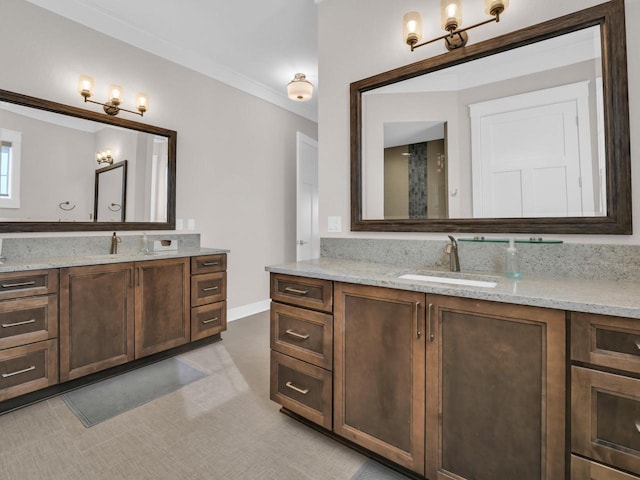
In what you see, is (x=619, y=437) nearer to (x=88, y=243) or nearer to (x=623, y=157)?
(x=623, y=157)

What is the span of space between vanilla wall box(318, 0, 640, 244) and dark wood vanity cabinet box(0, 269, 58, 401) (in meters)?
1.89

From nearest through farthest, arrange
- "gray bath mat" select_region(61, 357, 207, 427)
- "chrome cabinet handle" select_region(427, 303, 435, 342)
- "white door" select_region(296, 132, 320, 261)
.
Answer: "chrome cabinet handle" select_region(427, 303, 435, 342) < "gray bath mat" select_region(61, 357, 207, 427) < "white door" select_region(296, 132, 320, 261)

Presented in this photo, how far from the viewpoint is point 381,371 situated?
56.3 inches

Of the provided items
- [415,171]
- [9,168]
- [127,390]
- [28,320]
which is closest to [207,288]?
[127,390]

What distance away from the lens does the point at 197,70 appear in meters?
3.36

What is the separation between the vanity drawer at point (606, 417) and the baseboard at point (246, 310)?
10.5ft

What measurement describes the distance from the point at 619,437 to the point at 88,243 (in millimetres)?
3363

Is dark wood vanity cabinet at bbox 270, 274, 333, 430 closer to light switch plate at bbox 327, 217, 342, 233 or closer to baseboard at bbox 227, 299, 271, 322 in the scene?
light switch plate at bbox 327, 217, 342, 233

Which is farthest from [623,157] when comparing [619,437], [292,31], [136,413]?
[136,413]

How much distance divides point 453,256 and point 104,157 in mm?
2937

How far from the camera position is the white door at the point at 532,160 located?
4.75 feet

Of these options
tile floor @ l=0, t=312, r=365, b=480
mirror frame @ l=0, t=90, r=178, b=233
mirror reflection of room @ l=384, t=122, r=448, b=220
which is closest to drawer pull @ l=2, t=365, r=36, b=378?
tile floor @ l=0, t=312, r=365, b=480

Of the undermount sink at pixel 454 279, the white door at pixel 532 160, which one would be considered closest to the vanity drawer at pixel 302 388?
the undermount sink at pixel 454 279

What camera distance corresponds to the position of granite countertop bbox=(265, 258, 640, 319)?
97 cm
